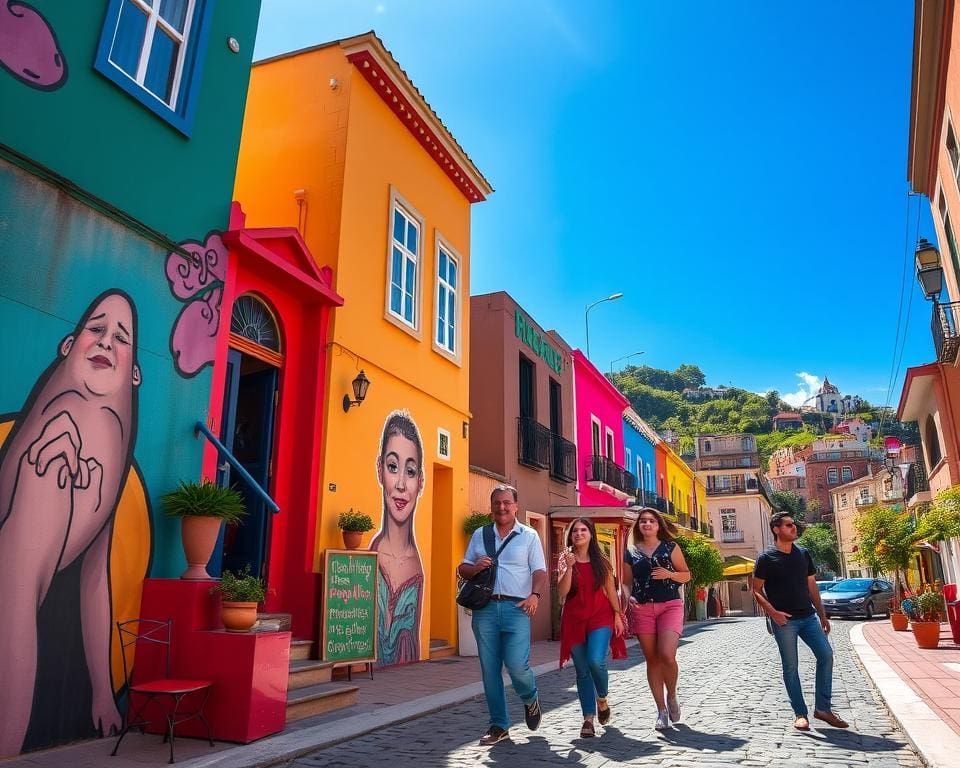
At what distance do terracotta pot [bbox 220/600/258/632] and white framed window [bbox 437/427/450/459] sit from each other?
6.13m

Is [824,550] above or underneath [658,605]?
above

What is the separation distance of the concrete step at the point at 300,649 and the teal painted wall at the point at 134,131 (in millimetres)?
4078

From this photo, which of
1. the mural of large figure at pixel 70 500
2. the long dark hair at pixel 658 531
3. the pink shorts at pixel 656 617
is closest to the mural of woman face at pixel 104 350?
the mural of large figure at pixel 70 500

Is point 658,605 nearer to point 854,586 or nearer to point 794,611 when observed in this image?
point 794,611

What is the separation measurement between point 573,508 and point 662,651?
11.0m

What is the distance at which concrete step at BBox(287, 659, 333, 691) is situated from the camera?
21.2 ft

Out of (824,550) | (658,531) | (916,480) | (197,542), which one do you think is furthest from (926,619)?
(824,550)

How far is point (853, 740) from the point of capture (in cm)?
479

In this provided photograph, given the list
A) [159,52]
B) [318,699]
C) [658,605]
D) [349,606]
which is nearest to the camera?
[658,605]

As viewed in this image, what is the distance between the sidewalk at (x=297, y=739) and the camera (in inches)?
169

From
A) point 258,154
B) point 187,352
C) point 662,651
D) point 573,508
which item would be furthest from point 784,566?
point 573,508

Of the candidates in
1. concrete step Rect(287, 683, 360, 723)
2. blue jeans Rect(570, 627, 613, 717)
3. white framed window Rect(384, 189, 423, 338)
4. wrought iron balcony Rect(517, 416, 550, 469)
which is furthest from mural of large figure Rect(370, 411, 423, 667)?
wrought iron balcony Rect(517, 416, 550, 469)

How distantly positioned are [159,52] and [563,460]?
42.3 feet

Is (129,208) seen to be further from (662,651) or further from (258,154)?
(662,651)
